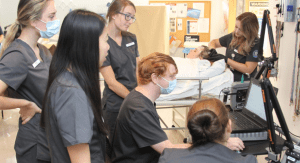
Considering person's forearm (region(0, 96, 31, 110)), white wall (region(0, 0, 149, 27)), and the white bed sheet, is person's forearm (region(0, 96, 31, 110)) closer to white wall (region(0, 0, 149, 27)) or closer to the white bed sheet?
the white bed sheet

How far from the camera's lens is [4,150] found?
3.48 metres

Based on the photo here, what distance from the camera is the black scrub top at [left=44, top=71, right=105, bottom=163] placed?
1.03 m

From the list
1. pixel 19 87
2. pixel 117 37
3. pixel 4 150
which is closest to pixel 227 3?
pixel 117 37

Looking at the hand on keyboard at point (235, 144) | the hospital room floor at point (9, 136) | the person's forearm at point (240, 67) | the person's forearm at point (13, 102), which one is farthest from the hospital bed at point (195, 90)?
the person's forearm at point (13, 102)

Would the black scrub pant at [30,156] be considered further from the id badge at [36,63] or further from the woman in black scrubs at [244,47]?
the woman in black scrubs at [244,47]

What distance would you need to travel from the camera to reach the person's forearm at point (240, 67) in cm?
268

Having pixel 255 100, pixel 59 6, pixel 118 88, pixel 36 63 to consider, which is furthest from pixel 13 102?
pixel 59 6

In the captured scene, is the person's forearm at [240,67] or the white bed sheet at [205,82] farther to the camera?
the white bed sheet at [205,82]

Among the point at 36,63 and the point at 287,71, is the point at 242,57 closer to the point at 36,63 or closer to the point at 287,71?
the point at 287,71

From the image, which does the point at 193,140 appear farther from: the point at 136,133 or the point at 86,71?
the point at 86,71

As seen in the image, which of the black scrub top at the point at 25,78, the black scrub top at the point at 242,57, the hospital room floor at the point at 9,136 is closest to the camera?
the black scrub top at the point at 25,78

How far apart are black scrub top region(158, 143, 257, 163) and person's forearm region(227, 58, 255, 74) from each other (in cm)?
161

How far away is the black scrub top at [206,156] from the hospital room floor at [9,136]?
2.01m

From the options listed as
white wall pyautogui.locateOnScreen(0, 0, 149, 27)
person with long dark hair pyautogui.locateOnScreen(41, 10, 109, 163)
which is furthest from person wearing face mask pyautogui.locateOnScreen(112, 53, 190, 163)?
white wall pyautogui.locateOnScreen(0, 0, 149, 27)
